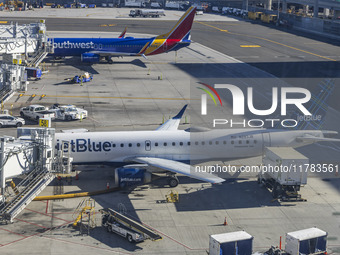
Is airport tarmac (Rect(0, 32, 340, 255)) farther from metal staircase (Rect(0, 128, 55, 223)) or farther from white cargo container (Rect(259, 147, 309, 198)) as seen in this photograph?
metal staircase (Rect(0, 128, 55, 223))

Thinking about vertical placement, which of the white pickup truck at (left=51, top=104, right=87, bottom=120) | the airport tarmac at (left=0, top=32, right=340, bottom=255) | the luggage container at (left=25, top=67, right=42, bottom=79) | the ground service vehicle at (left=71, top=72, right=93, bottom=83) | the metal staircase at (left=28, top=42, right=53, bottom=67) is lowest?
the airport tarmac at (left=0, top=32, right=340, bottom=255)

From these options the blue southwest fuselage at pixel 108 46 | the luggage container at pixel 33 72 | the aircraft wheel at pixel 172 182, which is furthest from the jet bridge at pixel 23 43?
the aircraft wheel at pixel 172 182

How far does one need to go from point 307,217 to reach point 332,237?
3797 mm

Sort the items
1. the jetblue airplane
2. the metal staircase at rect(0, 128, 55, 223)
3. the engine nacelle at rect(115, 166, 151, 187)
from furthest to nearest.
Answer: the jetblue airplane < the engine nacelle at rect(115, 166, 151, 187) < the metal staircase at rect(0, 128, 55, 223)

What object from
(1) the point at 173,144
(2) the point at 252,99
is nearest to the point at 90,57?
(2) the point at 252,99

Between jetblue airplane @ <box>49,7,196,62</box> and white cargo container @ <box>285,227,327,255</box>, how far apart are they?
71862mm

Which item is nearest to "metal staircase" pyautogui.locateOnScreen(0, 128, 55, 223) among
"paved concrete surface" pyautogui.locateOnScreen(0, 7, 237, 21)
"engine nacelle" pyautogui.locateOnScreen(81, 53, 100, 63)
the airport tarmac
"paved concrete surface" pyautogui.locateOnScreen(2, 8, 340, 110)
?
the airport tarmac

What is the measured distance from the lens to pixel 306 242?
37.9 m

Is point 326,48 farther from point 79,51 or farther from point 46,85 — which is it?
point 46,85

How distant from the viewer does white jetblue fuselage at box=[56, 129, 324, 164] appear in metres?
52.7

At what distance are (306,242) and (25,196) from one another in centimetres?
1969

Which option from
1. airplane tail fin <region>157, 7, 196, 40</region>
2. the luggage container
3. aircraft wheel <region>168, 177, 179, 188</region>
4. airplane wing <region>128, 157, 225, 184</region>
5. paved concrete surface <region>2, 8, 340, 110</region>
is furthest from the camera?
airplane tail fin <region>157, 7, 196, 40</region>

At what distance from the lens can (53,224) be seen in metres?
43.7

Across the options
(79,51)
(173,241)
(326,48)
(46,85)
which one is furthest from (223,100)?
(326,48)
